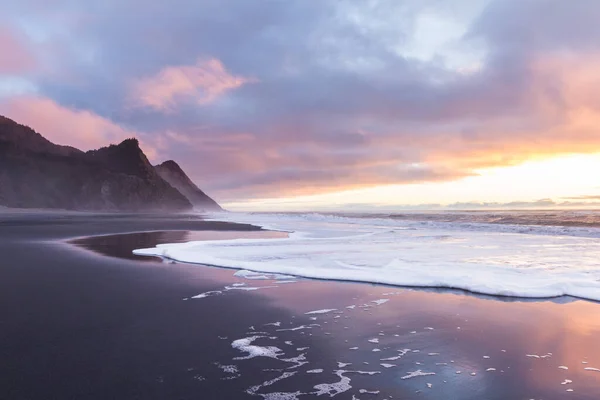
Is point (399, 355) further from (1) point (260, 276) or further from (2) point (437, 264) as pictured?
(2) point (437, 264)

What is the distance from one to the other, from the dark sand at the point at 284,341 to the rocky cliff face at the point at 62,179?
125068mm

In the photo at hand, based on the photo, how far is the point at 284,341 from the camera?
5.55 metres

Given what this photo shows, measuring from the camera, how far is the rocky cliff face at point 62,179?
11906 cm

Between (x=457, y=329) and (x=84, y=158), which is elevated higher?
(x=84, y=158)

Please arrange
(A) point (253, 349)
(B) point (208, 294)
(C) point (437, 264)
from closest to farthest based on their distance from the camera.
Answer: (A) point (253, 349), (B) point (208, 294), (C) point (437, 264)

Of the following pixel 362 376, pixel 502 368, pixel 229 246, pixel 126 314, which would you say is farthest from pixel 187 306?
pixel 229 246

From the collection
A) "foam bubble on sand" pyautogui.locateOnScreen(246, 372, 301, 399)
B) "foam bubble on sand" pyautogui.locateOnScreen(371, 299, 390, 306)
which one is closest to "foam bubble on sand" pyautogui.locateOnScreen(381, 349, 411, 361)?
"foam bubble on sand" pyautogui.locateOnScreen(246, 372, 301, 399)

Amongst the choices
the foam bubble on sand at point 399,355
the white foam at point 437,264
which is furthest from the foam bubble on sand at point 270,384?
the white foam at point 437,264

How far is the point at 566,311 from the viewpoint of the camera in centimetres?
724

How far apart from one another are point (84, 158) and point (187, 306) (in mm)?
168219

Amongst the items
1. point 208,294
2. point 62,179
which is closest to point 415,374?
point 208,294

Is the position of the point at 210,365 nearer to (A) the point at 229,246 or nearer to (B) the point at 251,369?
(B) the point at 251,369

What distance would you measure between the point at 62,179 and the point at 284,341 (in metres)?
151

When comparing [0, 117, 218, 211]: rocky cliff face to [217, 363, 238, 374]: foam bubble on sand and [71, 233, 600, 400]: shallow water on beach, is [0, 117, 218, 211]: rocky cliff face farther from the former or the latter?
[217, 363, 238, 374]: foam bubble on sand
